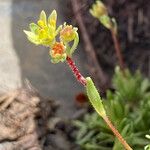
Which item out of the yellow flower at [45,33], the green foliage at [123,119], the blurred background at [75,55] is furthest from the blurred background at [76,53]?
the yellow flower at [45,33]

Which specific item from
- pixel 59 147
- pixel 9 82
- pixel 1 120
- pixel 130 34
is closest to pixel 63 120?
pixel 59 147

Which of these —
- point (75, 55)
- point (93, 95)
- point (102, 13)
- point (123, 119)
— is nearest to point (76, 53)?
point (75, 55)

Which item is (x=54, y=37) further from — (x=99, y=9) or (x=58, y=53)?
(x=99, y=9)

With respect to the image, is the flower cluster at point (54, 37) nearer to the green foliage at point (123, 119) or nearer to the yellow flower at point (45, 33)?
the yellow flower at point (45, 33)

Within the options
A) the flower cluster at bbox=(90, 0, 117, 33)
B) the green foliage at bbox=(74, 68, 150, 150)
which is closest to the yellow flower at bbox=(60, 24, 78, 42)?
the green foliage at bbox=(74, 68, 150, 150)

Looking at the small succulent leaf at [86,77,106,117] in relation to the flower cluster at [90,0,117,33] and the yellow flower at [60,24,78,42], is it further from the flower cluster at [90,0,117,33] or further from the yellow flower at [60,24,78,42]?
the flower cluster at [90,0,117,33]

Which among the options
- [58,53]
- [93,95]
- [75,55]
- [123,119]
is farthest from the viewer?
[75,55]

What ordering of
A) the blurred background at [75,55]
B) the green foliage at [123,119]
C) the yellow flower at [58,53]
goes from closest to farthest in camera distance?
the yellow flower at [58,53]
the green foliage at [123,119]
the blurred background at [75,55]
